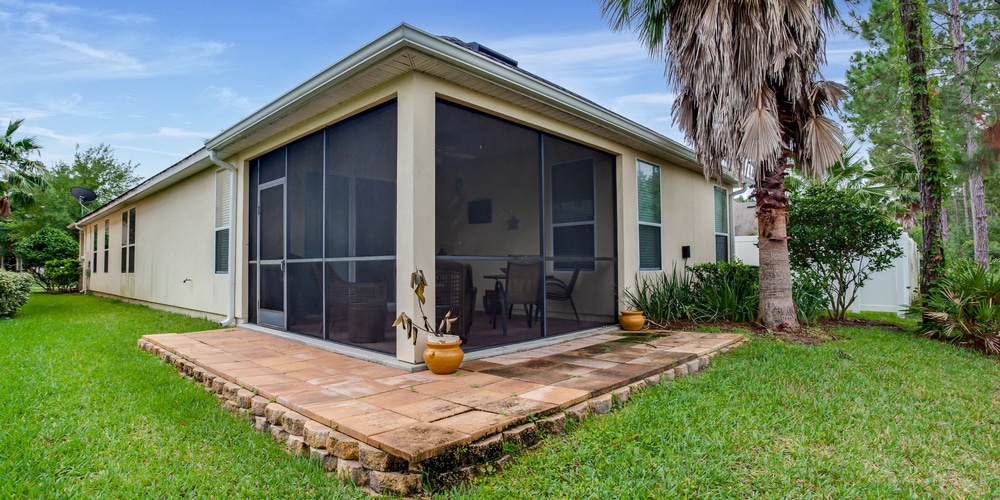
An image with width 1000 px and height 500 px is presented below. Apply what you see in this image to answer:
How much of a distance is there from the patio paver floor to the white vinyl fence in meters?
6.10

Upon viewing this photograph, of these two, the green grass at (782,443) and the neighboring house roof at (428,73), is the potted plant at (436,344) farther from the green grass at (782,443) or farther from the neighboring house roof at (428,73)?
the neighboring house roof at (428,73)

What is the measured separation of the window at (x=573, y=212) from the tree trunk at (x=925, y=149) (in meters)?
4.10

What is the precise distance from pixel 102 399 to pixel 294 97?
108 inches

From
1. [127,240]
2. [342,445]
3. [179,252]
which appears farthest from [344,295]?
[127,240]

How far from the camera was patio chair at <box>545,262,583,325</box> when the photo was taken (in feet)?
19.1

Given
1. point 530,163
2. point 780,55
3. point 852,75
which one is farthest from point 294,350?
point 852,75

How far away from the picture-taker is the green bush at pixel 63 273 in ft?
50.8

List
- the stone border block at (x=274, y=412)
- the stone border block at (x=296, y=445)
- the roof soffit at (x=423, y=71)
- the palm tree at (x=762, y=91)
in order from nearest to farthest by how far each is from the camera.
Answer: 1. the stone border block at (x=296, y=445)
2. the stone border block at (x=274, y=412)
3. the roof soffit at (x=423, y=71)
4. the palm tree at (x=762, y=91)

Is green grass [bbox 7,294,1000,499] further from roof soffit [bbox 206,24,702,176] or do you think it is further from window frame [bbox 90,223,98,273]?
window frame [bbox 90,223,98,273]

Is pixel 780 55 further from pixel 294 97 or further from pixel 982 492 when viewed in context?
pixel 294 97

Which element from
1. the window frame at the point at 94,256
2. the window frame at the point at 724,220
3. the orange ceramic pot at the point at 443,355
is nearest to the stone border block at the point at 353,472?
the orange ceramic pot at the point at 443,355

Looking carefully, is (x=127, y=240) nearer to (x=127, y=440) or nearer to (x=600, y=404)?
(x=127, y=440)

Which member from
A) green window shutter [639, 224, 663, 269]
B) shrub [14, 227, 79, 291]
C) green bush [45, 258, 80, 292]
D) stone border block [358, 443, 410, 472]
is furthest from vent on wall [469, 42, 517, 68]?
shrub [14, 227, 79, 291]

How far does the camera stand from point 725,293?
21.7ft
